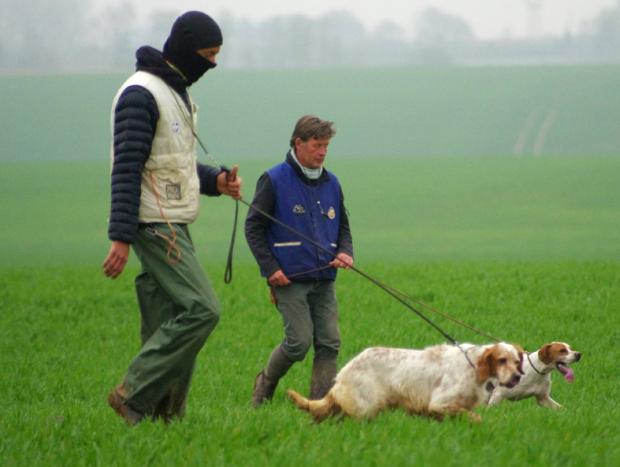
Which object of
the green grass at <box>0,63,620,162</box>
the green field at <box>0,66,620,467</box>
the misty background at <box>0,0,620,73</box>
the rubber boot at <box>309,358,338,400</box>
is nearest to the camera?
the green field at <box>0,66,620,467</box>

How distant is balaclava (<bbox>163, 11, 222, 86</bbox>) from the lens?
7070mm

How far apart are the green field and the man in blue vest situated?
0.57 m

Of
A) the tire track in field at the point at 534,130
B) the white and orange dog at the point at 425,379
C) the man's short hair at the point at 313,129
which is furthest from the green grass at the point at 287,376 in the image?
the tire track in field at the point at 534,130

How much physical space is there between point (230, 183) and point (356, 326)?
687cm

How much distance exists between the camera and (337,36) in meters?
115

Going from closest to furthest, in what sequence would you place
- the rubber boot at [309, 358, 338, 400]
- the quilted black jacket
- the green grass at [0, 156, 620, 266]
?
the quilted black jacket < the rubber boot at [309, 358, 338, 400] < the green grass at [0, 156, 620, 266]

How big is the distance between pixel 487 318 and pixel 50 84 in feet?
197

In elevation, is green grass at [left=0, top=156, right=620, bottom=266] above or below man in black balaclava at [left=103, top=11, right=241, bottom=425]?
below

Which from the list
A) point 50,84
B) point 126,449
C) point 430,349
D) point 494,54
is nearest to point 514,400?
point 430,349

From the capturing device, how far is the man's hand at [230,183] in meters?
7.36

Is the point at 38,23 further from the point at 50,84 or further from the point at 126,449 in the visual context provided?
the point at 126,449

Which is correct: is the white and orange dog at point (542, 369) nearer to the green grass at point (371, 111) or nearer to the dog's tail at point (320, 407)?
the dog's tail at point (320, 407)

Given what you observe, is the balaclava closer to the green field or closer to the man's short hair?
the man's short hair

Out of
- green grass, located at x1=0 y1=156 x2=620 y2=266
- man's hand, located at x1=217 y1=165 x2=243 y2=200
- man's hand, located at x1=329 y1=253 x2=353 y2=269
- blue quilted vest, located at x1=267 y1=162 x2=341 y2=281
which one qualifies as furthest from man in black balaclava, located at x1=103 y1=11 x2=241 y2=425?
green grass, located at x1=0 y1=156 x2=620 y2=266
